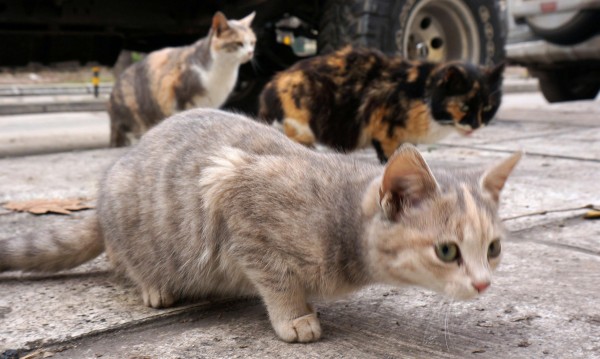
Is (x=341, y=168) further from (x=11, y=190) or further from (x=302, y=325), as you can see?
(x=11, y=190)

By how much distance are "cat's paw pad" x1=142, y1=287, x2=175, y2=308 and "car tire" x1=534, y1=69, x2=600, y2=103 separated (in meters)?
A: 7.93

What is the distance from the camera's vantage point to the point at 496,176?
221cm

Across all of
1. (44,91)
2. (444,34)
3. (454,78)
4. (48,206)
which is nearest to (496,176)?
(48,206)

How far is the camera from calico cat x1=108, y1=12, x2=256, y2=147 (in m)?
6.21

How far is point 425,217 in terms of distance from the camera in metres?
2.05

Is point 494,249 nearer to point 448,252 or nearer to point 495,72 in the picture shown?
point 448,252

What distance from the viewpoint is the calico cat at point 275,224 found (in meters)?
2.04

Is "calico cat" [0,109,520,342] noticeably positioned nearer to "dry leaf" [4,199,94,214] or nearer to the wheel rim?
"dry leaf" [4,199,94,214]

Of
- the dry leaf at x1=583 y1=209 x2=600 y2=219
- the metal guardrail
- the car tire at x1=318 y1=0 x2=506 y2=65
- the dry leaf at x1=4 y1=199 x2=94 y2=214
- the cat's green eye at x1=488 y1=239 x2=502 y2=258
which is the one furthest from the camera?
the metal guardrail

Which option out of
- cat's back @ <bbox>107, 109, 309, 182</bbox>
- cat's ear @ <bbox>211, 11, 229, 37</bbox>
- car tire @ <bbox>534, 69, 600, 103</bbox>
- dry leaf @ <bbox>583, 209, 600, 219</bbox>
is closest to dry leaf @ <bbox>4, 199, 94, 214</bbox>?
cat's back @ <bbox>107, 109, 309, 182</bbox>

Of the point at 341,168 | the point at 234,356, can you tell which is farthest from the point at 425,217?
the point at 234,356

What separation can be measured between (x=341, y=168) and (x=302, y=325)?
1.86ft

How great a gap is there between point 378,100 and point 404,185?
2.97m

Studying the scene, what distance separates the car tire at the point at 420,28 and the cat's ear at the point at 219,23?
100 cm
